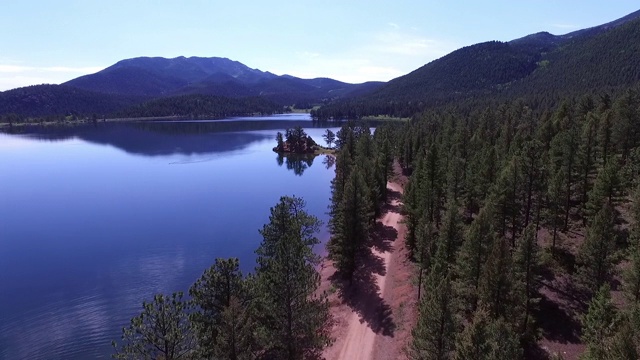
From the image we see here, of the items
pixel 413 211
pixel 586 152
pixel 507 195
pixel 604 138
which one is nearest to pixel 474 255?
pixel 507 195

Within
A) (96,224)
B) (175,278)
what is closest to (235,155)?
(96,224)

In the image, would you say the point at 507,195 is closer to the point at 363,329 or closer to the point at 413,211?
the point at 413,211

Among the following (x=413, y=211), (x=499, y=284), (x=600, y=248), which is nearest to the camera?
(x=499, y=284)

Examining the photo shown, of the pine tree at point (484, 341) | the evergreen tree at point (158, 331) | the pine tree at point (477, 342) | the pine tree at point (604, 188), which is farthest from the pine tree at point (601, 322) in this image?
the evergreen tree at point (158, 331)

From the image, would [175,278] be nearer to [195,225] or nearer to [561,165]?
[195,225]

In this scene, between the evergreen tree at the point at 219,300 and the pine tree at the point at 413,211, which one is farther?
the pine tree at the point at 413,211

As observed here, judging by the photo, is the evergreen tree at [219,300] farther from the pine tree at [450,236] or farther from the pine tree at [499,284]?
the pine tree at [450,236]

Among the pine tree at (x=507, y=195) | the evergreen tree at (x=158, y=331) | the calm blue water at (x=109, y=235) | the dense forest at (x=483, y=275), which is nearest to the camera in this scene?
→ the evergreen tree at (x=158, y=331)
